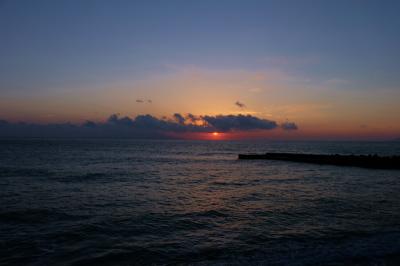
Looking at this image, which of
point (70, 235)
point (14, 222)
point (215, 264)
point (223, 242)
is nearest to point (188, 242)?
point (223, 242)

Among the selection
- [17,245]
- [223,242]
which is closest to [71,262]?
[17,245]

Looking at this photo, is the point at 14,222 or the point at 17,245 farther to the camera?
the point at 14,222

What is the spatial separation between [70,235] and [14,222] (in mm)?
3913

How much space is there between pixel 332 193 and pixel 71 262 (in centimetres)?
1874

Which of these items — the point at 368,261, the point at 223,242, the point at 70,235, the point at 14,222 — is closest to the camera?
the point at 368,261

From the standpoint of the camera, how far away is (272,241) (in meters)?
11.2

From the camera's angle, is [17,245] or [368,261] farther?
[17,245]

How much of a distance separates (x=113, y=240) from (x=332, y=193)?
55.2 ft

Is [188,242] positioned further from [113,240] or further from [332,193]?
[332,193]

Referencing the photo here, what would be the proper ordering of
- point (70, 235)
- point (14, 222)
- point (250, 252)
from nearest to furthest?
point (250, 252)
point (70, 235)
point (14, 222)

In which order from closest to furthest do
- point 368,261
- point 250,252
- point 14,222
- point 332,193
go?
1. point 368,261
2. point 250,252
3. point 14,222
4. point 332,193

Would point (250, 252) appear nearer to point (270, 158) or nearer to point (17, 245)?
point (17, 245)

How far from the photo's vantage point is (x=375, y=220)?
14.1 meters

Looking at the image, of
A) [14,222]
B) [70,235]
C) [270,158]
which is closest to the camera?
[70,235]
